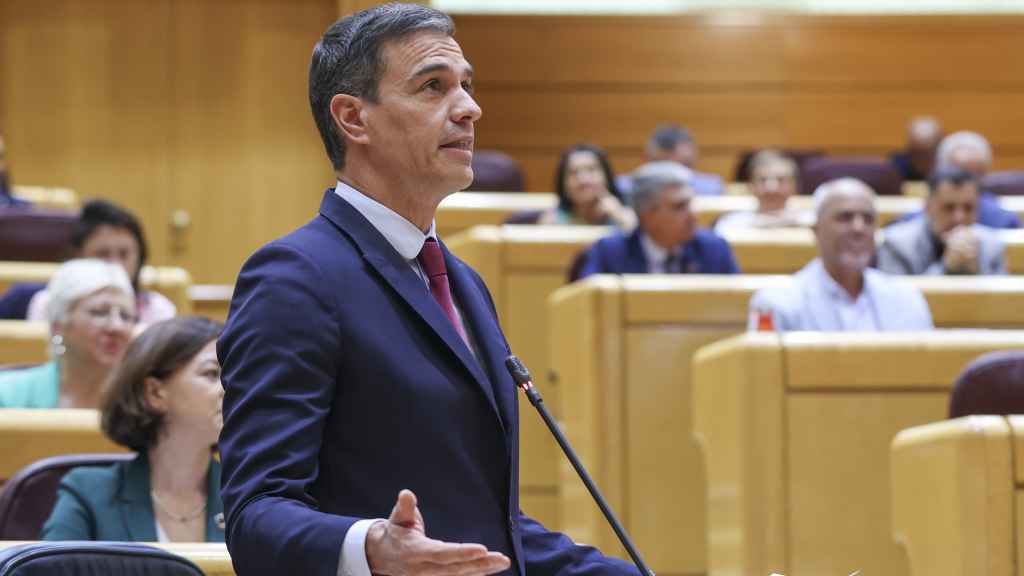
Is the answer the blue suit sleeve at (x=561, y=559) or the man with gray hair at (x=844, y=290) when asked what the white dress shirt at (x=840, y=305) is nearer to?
the man with gray hair at (x=844, y=290)

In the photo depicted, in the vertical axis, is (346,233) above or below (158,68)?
below

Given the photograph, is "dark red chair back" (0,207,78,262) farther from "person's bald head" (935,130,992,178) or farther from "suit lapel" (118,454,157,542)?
"person's bald head" (935,130,992,178)

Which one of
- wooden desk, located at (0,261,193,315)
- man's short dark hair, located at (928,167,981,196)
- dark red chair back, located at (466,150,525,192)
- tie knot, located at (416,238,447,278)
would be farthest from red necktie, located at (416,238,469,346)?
dark red chair back, located at (466,150,525,192)

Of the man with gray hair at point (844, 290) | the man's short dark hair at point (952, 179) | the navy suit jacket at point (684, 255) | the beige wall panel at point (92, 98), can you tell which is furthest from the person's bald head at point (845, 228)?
the beige wall panel at point (92, 98)

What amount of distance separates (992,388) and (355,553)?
4.13 ft

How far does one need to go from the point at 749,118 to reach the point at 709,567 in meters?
3.74

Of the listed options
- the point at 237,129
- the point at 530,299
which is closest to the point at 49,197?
the point at 237,129

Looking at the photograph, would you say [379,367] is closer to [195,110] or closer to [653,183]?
[653,183]

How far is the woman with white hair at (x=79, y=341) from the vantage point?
7.02 feet

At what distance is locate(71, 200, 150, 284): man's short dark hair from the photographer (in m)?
2.91

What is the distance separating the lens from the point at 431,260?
910mm

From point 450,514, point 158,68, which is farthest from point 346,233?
point 158,68

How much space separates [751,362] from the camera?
1948 millimetres

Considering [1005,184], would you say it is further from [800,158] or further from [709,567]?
[709,567]
